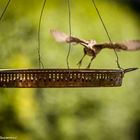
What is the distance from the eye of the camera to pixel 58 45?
2.82 metres

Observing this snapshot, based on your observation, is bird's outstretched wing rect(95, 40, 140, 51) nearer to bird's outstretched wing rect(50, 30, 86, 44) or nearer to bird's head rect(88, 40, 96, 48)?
bird's head rect(88, 40, 96, 48)

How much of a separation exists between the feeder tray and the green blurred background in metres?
0.08

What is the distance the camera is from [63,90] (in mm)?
2822

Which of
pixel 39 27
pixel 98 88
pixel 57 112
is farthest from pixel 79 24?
pixel 57 112

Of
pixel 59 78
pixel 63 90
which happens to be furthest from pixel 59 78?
pixel 63 90

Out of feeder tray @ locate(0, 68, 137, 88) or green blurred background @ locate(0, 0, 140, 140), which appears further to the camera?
green blurred background @ locate(0, 0, 140, 140)

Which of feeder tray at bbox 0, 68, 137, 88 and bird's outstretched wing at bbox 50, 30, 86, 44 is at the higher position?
bird's outstretched wing at bbox 50, 30, 86, 44

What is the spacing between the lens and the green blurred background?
2.82 metres

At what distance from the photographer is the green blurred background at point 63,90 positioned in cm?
282

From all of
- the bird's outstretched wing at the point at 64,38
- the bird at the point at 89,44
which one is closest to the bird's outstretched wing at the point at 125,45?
the bird at the point at 89,44

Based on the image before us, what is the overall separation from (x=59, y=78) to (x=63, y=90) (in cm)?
17

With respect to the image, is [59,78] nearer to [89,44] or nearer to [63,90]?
[63,90]

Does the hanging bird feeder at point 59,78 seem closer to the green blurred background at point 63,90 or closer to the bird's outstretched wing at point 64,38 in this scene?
the green blurred background at point 63,90

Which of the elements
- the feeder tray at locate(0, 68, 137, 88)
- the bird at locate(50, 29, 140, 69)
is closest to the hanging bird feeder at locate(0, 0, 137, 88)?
the feeder tray at locate(0, 68, 137, 88)
